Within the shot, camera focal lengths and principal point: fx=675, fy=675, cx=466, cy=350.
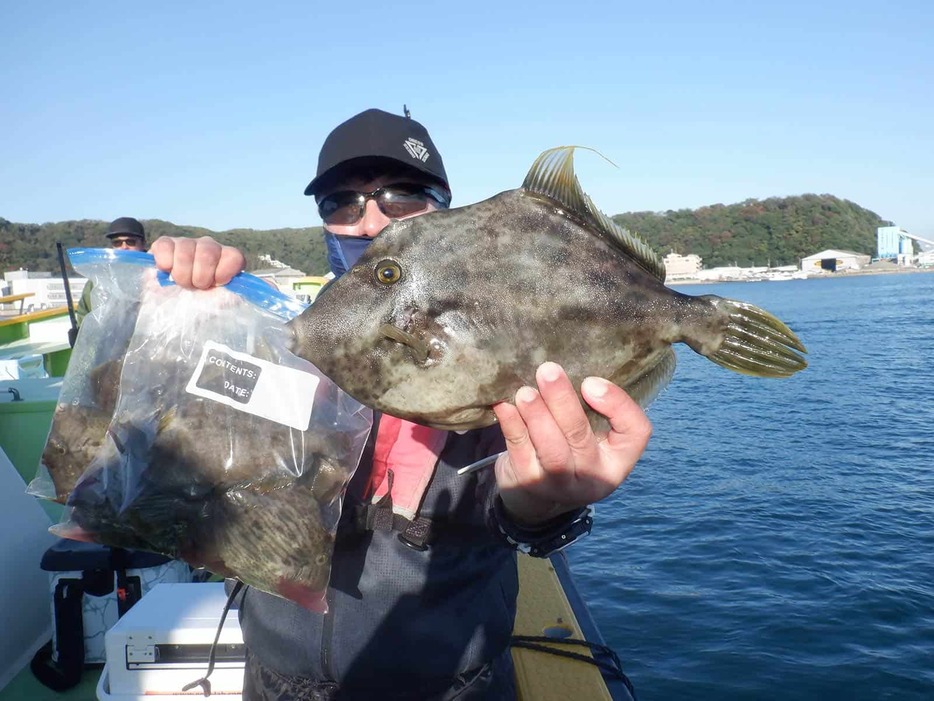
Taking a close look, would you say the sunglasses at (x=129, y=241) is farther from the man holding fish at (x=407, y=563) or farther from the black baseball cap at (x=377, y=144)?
the man holding fish at (x=407, y=563)

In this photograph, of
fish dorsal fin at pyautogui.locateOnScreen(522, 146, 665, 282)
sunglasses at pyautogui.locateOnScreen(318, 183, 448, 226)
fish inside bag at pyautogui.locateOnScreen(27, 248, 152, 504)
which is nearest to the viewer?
fish dorsal fin at pyautogui.locateOnScreen(522, 146, 665, 282)

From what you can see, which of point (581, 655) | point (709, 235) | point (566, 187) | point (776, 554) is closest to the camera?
point (566, 187)

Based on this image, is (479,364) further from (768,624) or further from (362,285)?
(768,624)

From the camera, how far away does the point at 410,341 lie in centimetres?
201

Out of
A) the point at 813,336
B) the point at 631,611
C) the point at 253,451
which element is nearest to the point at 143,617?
the point at 253,451

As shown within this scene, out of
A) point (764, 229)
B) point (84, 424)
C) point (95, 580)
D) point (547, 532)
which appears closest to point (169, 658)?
point (95, 580)

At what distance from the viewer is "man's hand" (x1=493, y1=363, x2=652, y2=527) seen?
6.47 ft

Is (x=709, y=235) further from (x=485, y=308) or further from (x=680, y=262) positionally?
(x=485, y=308)

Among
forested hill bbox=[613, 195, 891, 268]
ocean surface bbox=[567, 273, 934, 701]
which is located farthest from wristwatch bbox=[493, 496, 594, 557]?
forested hill bbox=[613, 195, 891, 268]

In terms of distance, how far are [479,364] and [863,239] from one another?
4057 inches

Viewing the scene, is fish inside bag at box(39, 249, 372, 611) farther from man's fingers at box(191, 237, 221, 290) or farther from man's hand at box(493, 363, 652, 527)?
man's hand at box(493, 363, 652, 527)

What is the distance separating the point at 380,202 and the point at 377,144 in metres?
0.26

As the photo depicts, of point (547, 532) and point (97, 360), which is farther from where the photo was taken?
point (97, 360)

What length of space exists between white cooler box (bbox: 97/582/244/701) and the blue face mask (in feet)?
6.93
